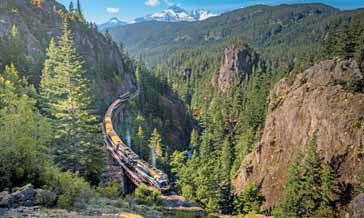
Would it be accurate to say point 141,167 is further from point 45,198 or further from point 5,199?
point 5,199

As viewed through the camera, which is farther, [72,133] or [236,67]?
[236,67]

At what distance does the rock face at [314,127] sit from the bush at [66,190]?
1186 inches

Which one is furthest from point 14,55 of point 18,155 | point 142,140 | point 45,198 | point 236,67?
point 236,67

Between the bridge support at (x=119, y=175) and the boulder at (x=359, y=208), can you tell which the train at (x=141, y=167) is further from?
the boulder at (x=359, y=208)

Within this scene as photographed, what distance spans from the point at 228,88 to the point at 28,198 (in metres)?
118

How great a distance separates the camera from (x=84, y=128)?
25.5 m

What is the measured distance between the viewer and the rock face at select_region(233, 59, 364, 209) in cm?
3638

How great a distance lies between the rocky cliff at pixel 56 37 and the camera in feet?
153

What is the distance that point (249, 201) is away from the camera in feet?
139

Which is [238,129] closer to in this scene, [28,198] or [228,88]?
[228,88]

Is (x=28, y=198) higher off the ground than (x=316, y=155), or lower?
higher

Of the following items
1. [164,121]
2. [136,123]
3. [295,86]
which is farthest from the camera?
[164,121]

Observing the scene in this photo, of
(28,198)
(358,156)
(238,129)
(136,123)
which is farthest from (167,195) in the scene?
(238,129)

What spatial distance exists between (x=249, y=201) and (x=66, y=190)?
106 feet
